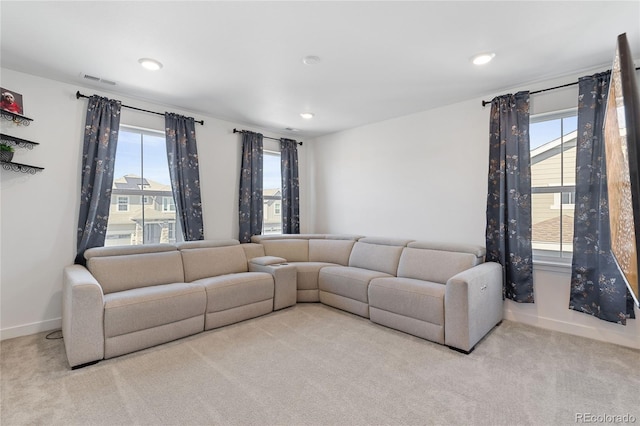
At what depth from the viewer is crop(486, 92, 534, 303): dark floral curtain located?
309cm

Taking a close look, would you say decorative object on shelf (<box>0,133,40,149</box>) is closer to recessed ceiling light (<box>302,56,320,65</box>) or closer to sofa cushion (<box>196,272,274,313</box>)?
sofa cushion (<box>196,272,274,313</box>)

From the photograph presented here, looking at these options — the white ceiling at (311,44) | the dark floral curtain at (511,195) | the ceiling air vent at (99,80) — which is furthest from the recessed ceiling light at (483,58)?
the ceiling air vent at (99,80)

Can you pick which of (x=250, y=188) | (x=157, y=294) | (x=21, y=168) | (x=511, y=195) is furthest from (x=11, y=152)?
(x=511, y=195)

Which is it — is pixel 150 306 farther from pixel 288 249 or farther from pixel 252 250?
pixel 288 249

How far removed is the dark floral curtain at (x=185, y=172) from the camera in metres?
3.80

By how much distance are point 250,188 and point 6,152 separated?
254cm

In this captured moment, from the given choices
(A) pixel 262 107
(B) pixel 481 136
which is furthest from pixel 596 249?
(A) pixel 262 107

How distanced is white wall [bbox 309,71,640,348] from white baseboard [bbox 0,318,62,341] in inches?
146

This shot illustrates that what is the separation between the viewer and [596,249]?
269 centimetres

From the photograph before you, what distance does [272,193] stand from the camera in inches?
202

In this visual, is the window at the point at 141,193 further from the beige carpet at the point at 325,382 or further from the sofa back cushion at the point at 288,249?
the beige carpet at the point at 325,382

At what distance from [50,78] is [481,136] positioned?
4.59 meters

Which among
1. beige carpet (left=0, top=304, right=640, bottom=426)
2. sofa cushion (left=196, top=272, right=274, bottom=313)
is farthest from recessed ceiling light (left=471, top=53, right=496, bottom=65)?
sofa cushion (left=196, top=272, right=274, bottom=313)

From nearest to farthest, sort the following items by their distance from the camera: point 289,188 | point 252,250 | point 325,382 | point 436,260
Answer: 1. point 325,382
2. point 436,260
3. point 252,250
4. point 289,188
